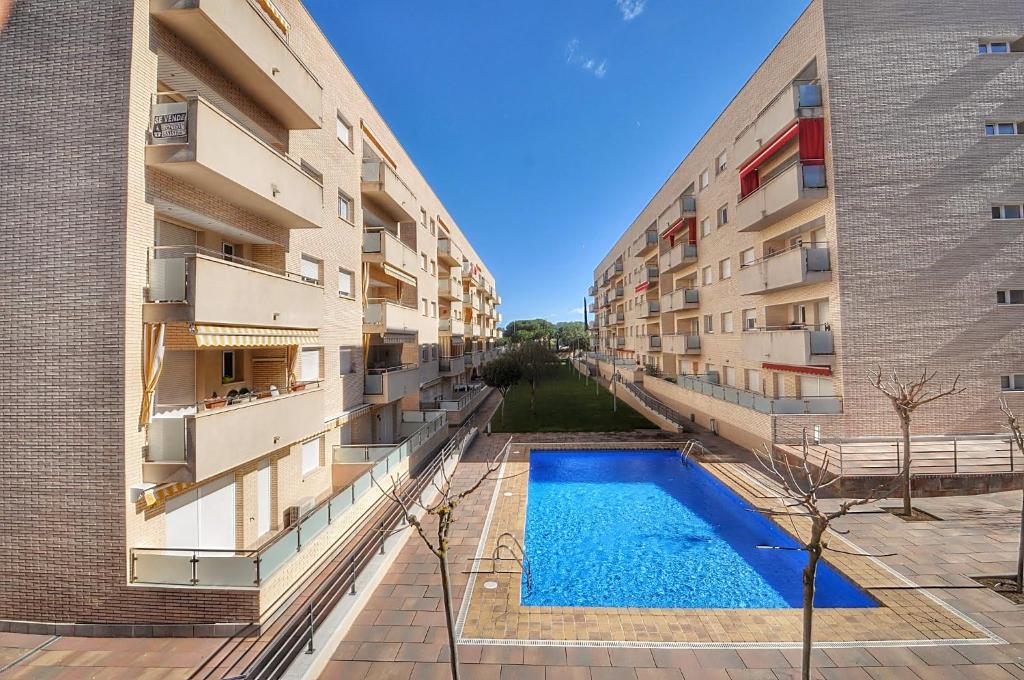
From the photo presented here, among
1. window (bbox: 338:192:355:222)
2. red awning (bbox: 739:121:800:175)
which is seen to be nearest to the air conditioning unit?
window (bbox: 338:192:355:222)

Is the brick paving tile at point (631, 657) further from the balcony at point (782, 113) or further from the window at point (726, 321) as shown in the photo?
the window at point (726, 321)

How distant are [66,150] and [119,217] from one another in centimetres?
161

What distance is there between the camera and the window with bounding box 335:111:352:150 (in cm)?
1552

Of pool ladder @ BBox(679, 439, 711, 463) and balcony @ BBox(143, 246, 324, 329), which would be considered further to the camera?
pool ladder @ BBox(679, 439, 711, 463)

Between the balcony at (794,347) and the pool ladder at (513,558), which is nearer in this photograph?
the pool ladder at (513,558)

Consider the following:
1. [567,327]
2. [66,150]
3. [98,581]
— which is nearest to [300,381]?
[98,581]

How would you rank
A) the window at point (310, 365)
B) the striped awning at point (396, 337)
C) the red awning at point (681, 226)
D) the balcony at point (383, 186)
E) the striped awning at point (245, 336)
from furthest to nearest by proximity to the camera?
the red awning at point (681, 226), the striped awning at point (396, 337), the balcony at point (383, 186), the window at point (310, 365), the striped awning at point (245, 336)

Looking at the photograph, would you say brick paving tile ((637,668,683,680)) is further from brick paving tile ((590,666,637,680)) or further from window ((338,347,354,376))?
window ((338,347,354,376))

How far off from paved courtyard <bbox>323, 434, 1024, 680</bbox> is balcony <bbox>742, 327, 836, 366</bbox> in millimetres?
7500

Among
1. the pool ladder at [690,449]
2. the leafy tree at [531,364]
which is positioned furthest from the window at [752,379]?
the leafy tree at [531,364]

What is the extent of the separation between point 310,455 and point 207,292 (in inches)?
276

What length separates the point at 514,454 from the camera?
18.5 metres

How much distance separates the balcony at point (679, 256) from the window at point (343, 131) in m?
21.1

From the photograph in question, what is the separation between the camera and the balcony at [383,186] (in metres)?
17.0
